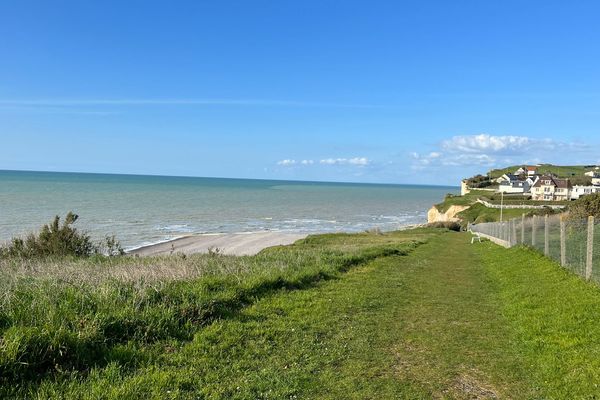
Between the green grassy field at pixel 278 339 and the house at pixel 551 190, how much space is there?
109564 mm

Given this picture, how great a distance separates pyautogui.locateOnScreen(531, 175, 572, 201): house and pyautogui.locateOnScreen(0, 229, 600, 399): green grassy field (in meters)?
110

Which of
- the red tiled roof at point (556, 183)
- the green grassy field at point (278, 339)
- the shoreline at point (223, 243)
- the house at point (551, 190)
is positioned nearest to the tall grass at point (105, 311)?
the green grassy field at point (278, 339)

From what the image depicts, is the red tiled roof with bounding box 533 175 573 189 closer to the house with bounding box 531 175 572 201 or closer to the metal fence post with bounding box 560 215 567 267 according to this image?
the house with bounding box 531 175 572 201

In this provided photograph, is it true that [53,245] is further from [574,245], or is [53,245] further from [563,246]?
[574,245]

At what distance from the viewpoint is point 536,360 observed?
6816mm

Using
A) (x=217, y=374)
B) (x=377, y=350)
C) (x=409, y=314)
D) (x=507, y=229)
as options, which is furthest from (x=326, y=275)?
(x=507, y=229)

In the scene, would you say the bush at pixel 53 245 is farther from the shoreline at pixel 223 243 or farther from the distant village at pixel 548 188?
the distant village at pixel 548 188

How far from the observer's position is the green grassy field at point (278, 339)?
5.34 meters

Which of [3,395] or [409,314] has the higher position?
[3,395]

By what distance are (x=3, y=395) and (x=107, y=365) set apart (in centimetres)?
113

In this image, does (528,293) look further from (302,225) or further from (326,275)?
(302,225)

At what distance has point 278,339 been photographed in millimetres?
7316

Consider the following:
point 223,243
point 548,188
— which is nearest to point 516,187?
point 548,188

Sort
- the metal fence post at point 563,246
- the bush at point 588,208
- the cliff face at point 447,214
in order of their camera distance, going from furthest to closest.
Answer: the cliff face at point 447,214 → the bush at point 588,208 → the metal fence post at point 563,246
